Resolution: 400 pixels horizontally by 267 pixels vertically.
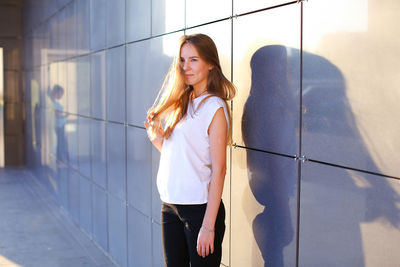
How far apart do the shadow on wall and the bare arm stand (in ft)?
0.68

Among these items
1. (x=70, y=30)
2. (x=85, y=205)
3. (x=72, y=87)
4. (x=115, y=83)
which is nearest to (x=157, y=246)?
(x=115, y=83)

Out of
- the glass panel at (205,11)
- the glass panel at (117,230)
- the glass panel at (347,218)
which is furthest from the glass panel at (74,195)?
the glass panel at (347,218)

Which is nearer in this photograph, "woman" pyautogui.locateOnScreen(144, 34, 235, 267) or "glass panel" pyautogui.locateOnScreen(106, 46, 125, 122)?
"woman" pyautogui.locateOnScreen(144, 34, 235, 267)

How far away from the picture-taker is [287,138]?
6.92 ft

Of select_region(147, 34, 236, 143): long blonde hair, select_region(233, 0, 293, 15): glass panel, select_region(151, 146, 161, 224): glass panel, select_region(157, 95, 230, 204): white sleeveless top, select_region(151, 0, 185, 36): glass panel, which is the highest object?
select_region(151, 0, 185, 36): glass panel

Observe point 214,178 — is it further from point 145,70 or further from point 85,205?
point 85,205

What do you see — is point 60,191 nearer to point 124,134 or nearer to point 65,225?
point 65,225

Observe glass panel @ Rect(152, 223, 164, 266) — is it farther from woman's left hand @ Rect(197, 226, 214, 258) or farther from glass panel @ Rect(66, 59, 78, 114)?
glass panel @ Rect(66, 59, 78, 114)

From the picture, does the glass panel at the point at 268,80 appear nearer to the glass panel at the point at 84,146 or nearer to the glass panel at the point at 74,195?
the glass panel at the point at 84,146

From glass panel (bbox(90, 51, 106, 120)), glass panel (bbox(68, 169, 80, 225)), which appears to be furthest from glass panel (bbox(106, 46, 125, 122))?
Answer: glass panel (bbox(68, 169, 80, 225))

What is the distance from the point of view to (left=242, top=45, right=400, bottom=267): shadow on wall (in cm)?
175

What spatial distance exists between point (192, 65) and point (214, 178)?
512 mm

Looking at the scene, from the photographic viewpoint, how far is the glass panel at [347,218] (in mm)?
1626

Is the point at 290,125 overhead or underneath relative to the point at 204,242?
overhead
